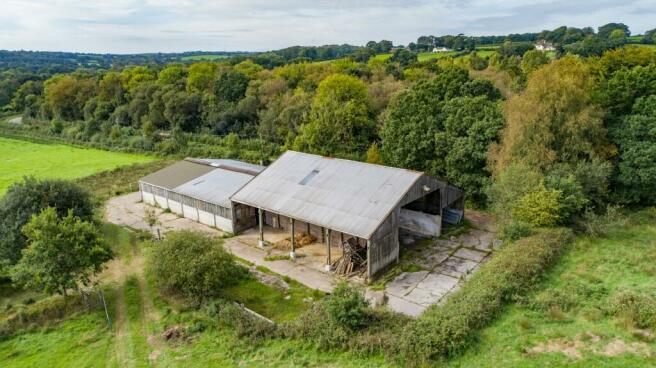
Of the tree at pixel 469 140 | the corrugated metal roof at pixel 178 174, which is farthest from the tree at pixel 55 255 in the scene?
the tree at pixel 469 140

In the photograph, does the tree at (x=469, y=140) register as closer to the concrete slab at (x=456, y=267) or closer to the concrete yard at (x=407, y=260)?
the concrete yard at (x=407, y=260)

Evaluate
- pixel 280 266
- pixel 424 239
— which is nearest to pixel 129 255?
pixel 280 266

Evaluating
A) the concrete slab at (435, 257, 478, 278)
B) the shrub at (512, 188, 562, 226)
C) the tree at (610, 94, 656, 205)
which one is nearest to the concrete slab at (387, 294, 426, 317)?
the concrete slab at (435, 257, 478, 278)

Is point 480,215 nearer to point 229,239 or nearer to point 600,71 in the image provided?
point 600,71

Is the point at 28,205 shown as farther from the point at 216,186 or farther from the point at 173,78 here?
the point at 173,78

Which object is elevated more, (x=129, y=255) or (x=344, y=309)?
(x=344, y=309)
